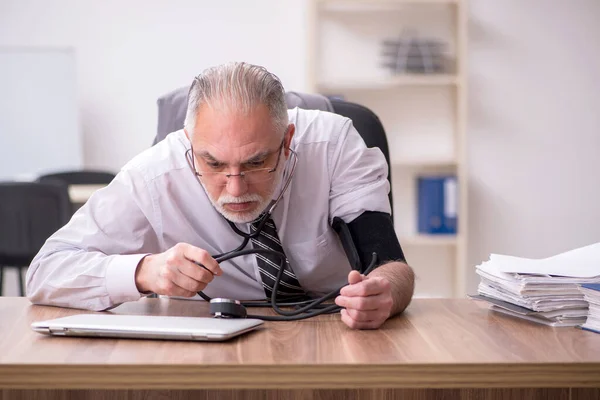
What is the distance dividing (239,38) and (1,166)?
1.47 metres

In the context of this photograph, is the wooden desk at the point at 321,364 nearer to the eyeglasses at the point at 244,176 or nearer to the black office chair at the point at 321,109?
the eyeglasses at the point at 244,176

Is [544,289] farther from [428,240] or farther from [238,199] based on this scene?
[428,240]

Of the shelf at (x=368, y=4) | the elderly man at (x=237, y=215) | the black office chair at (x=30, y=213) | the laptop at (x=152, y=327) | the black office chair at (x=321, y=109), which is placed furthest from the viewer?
the shelf at (x=368, y=4)

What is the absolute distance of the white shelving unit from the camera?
4.40 meters

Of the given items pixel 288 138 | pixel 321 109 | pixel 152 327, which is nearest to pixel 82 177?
pixel 321 109

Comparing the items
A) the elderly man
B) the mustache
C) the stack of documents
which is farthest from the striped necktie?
the stack of documents

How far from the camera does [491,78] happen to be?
4445mm

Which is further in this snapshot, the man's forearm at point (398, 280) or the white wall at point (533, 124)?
the white wall at point (533, 124)

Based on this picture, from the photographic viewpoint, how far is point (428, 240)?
421 centimetres

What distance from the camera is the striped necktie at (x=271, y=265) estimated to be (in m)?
1.57

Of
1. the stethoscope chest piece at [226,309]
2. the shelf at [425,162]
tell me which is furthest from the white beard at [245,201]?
the shelf at [425,162]

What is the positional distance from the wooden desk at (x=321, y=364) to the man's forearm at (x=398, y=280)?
0.33ft

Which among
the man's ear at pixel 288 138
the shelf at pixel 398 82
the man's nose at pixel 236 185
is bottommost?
the man's nose at pixel 236 185

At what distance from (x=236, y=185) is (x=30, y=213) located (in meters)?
2.09
